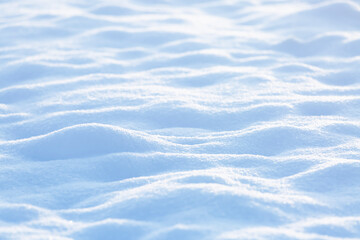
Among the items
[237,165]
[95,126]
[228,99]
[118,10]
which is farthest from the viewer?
[118,10]

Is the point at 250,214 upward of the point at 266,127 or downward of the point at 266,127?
downward

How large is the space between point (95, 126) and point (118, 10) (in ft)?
7.67

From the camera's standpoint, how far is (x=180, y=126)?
2.11 metres

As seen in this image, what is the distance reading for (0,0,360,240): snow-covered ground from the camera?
142 cm

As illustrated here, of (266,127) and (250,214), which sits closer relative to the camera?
(250,214)

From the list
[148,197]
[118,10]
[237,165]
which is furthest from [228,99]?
[118,10]

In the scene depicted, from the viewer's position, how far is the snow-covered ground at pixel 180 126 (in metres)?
1.42

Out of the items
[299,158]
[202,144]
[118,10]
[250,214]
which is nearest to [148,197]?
[250,214]

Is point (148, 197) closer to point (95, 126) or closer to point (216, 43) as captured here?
point (95, 126)

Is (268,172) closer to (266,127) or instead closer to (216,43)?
(266,127)

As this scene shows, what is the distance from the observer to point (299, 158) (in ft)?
5.73

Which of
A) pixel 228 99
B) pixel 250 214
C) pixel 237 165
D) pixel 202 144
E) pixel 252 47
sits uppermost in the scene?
pixel 252 47

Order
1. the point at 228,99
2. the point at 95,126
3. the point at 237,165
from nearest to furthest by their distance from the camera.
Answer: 1. the point at 237,165
2. the point at 95,126
3. the point at 228,99

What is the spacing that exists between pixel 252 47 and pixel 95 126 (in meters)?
1.68
